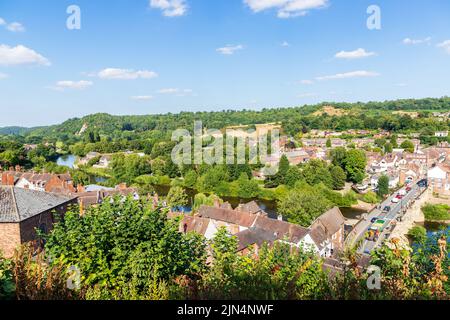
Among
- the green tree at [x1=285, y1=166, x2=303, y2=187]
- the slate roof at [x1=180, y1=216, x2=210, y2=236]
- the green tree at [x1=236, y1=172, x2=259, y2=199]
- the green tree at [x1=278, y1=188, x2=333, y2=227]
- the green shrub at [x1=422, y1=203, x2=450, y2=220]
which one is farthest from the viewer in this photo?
the green tree at [x1=285, y1=166, x2=303, y2=187]

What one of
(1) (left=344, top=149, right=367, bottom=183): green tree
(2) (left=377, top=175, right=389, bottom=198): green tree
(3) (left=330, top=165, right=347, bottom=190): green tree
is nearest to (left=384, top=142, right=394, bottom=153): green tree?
(1) (left=344, top=149, right=367, bottom=183): green tree

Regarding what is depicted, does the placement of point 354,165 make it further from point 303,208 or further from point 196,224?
point 196,224

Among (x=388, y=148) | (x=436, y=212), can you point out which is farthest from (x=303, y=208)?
(x=388, y=148)

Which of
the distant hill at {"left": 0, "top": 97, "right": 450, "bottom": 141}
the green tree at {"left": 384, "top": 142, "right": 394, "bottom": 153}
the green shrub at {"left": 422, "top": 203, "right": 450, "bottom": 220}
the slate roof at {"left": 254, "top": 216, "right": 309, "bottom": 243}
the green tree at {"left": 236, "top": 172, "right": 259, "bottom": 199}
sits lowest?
the green shrub at {"left": 422, "top": 203, "right": 450, "bottom": 220}

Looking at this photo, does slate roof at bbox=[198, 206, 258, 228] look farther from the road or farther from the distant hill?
the distant hill

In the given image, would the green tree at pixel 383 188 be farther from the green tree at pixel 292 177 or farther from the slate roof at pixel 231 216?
the slate roof at pixel 231 216

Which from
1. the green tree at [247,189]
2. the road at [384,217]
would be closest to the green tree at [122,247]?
the road at [384,217]

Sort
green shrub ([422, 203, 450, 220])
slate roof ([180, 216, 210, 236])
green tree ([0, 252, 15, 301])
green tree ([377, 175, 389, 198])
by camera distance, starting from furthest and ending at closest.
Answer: green tree ([377, 175, 389, 198]) → green shrub ([422, 203, 450, 220]) → slate roof ([180, 216, 210, 236]) → green tree ([0, 252, 15, 301])

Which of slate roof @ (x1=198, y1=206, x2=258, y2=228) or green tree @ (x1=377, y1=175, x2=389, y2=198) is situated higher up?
slate roof @ (x1=198, y1=206, x2=258, y2=228)
